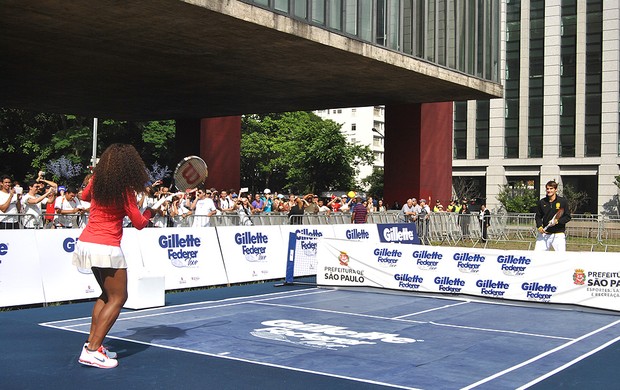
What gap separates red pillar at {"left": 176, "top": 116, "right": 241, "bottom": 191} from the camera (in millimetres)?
35750

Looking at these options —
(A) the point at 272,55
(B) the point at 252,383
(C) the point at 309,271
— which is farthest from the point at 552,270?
(A) the point at 272,55

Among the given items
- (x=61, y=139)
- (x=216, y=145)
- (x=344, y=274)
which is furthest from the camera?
(x=61, y=139)

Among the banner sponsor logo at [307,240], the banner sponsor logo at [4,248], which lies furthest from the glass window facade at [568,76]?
the banner sponsor logo at [4,248]

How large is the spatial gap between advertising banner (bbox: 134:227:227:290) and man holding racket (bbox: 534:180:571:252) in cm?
697

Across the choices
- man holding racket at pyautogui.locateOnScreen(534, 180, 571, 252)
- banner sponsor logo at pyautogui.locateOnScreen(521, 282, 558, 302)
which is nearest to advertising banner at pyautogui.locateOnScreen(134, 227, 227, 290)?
banner sponsor logo at pyautogui.locateOnScreen(521, 282, 558, 302)

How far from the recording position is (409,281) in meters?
15.7

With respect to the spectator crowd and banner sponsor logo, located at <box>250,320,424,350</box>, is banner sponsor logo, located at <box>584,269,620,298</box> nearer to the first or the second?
banner sponsor logo, located at <box>250,320,424,350</box>

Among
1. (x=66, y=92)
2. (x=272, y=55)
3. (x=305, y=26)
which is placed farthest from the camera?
(x=66, y=92)

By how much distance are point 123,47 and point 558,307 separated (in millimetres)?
14490

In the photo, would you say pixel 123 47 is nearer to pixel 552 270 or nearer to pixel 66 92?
pixel 66 92

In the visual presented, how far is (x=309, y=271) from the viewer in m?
19.1

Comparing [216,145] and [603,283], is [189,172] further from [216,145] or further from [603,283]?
[216,145]

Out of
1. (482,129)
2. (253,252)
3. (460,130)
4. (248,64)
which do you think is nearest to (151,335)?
(253,252)

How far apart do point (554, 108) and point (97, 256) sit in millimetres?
64343
